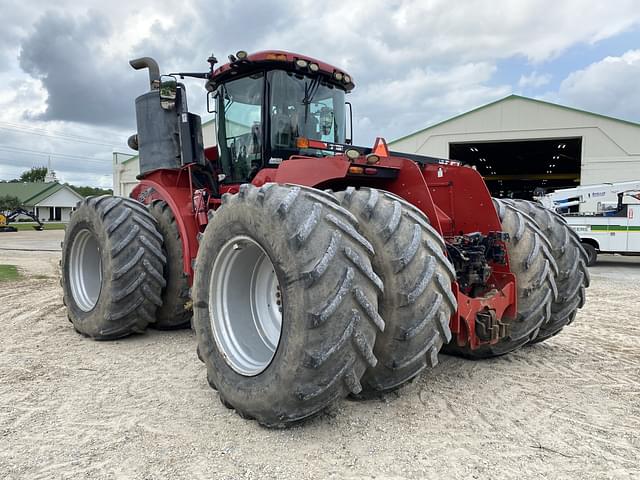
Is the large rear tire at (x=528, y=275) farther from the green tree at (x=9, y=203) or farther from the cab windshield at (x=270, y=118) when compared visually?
the green tree at (x=9, y=203)

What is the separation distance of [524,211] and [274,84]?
2.57 m

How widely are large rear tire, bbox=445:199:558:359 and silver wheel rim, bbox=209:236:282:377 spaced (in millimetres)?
1656

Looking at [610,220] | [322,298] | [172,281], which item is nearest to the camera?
[322,298]

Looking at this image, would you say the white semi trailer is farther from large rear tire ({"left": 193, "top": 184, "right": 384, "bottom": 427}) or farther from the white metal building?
large rear tire ({"left": 193, "top": 184, "right": 384, "bottom": 427})

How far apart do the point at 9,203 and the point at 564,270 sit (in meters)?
67.0

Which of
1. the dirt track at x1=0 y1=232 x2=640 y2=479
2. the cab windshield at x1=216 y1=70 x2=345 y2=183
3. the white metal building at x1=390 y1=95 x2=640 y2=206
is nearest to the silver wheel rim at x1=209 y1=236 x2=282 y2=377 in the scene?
the dirt track at x1=0 y1=232 x2=640 y2=479

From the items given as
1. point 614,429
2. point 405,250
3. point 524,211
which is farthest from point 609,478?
point 524,211

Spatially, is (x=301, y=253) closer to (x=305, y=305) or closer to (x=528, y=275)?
(x=305, y=305)

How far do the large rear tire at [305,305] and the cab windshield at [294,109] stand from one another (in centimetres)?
153

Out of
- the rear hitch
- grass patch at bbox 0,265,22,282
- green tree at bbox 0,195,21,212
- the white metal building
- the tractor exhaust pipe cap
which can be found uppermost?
the white metal building

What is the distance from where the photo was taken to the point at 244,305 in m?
3.70

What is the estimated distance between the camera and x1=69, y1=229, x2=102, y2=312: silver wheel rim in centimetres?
563

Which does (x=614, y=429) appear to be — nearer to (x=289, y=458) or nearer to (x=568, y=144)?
(x=289, y=458)

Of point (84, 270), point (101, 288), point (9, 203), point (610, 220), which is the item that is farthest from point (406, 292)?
point (9, 203)
